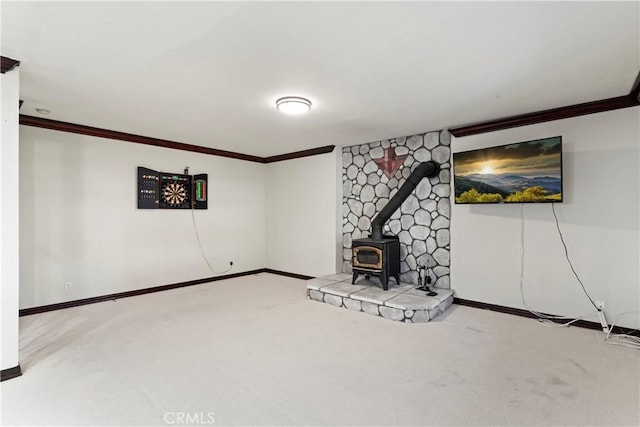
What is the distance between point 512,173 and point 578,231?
0.96 m

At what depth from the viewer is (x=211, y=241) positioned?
19.3ft

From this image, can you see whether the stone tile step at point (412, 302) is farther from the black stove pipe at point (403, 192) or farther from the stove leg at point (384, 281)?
the black stove pipe at point (403, 192)

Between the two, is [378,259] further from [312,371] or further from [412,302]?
[312,371]

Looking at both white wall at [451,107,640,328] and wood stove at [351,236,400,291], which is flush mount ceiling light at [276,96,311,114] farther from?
white wall at [451,107,640,328]

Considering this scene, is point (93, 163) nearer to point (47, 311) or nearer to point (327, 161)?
point (47, 311)

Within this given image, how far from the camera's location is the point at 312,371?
255 cm

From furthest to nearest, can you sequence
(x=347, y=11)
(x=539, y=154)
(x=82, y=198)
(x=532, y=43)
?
(x=82, y=198)
(x=539, y=154)
(x=532, y=43)
(x=347, y=11)

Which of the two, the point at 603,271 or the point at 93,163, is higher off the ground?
the point at 93,163

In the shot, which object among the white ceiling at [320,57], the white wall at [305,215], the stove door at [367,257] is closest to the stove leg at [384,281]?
the stove door at [367,257]

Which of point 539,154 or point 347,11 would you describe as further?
point 539,154

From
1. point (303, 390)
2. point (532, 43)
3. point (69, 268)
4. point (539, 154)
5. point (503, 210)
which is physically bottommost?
point (303, 390)

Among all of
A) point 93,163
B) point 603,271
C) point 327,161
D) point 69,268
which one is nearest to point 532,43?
point 603,271

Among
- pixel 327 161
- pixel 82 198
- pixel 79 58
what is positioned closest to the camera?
pixel 79 58

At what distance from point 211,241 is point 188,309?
1.89m
